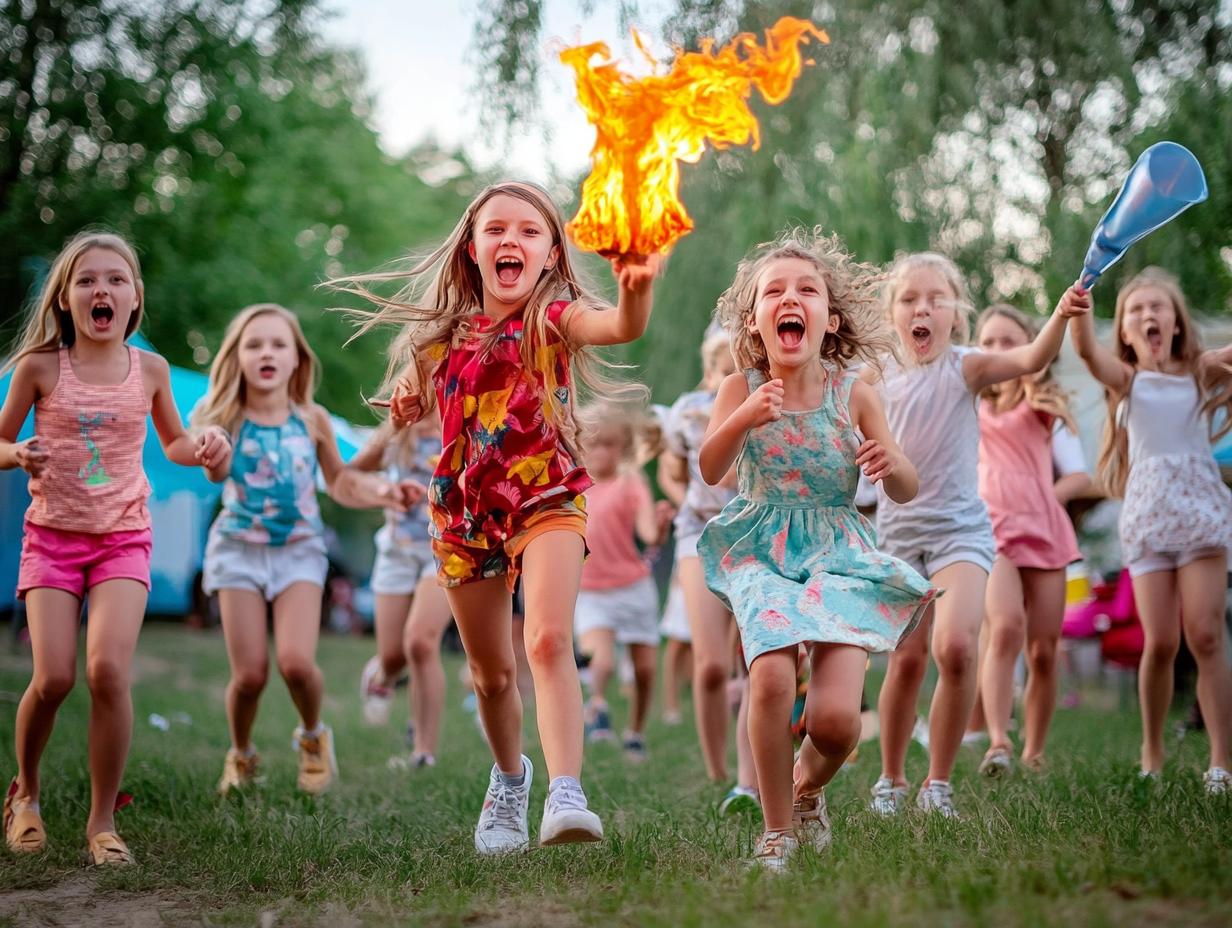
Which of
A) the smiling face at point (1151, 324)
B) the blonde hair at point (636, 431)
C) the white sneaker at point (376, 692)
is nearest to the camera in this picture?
the smiling face at point (1151, 324)

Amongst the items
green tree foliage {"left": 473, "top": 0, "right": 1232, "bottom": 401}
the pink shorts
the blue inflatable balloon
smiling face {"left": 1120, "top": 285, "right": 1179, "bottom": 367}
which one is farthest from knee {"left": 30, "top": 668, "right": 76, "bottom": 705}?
green tree foliage {"left": 473, "top": 0, "right": 1232, "bottom": 401}

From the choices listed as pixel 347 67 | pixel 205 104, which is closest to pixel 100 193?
pixel 205 104

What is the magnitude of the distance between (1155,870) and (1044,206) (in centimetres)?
965

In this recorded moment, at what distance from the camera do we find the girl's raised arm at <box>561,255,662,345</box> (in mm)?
4066

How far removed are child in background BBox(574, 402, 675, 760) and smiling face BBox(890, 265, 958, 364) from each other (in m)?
3.79

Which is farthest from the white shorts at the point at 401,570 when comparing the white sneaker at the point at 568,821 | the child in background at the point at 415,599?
the white sneaker at the point at 568,821

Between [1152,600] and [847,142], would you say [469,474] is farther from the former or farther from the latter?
[847,142]

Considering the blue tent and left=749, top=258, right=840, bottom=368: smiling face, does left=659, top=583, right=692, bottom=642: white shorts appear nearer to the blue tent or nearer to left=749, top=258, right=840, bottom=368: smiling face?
the blue tent

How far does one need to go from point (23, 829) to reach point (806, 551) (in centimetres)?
326

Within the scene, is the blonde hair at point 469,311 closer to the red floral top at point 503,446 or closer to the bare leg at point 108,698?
the red floral top at point 503,446

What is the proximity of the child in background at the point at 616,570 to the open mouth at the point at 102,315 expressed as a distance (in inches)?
182

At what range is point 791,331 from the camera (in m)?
4.75

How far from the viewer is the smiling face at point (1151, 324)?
6.46 metres

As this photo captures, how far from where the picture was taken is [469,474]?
15.3ft
